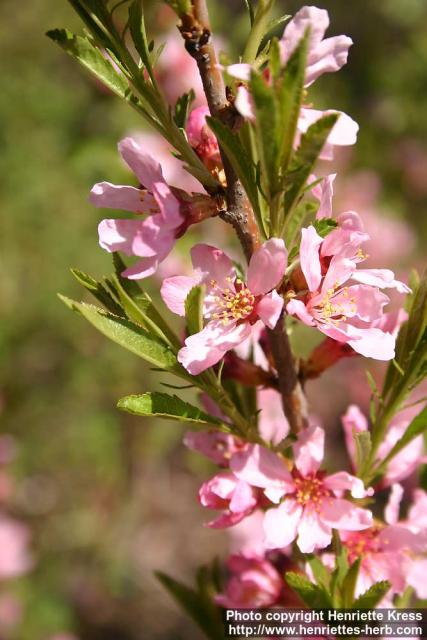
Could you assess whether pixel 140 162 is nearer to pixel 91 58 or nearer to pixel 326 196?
pixel 91 58

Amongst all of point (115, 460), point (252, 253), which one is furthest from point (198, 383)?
point (115, 460)

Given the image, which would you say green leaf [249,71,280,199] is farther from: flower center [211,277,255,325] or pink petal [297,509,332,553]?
pink petal [297,509,332,553]

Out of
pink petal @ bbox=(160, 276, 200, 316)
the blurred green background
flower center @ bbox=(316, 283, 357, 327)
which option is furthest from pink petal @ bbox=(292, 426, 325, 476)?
the blurred green background

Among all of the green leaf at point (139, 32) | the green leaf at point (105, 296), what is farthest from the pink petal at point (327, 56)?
the green leaf at point (105, 296)

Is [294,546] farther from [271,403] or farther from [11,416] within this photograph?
[11,416]

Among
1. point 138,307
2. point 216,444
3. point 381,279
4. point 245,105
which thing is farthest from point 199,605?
point 245,105

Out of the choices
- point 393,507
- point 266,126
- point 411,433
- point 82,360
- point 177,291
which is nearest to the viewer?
point 266,126
